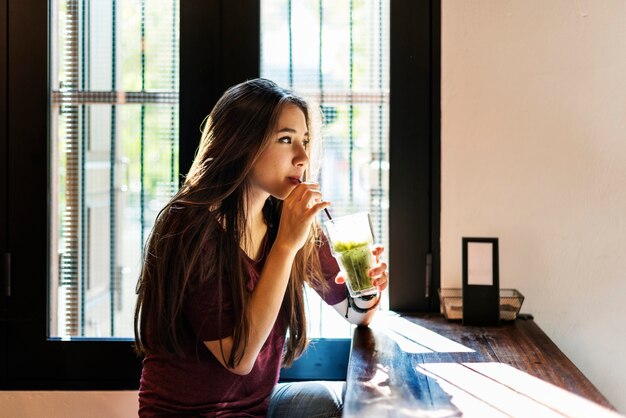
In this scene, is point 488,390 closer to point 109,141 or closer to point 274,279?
point 274,279

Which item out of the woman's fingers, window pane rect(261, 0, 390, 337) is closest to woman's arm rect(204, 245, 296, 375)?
the woman's fingers

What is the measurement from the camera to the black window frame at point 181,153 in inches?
82.0

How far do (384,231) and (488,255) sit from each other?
1.14ft

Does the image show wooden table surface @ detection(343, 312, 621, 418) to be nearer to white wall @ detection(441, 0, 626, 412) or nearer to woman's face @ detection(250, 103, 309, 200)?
white wall @ detection(441, 0, 626, 412)

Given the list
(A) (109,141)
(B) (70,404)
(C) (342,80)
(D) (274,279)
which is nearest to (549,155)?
(C) (342,80)

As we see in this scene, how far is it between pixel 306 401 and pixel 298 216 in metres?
0.46

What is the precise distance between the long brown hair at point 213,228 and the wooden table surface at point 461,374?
287 mm

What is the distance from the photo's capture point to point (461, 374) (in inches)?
57.1

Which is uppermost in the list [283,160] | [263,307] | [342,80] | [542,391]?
[342,80]

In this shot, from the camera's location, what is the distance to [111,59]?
213 cm

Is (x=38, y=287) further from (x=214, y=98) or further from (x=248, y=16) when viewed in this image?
(x=248, y=16)

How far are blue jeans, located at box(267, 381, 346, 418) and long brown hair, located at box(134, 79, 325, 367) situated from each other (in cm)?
18

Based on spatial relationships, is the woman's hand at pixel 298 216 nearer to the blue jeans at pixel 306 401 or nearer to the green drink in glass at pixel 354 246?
the green drink in glass at pixel 354 246

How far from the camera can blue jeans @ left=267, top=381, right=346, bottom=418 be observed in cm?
165
